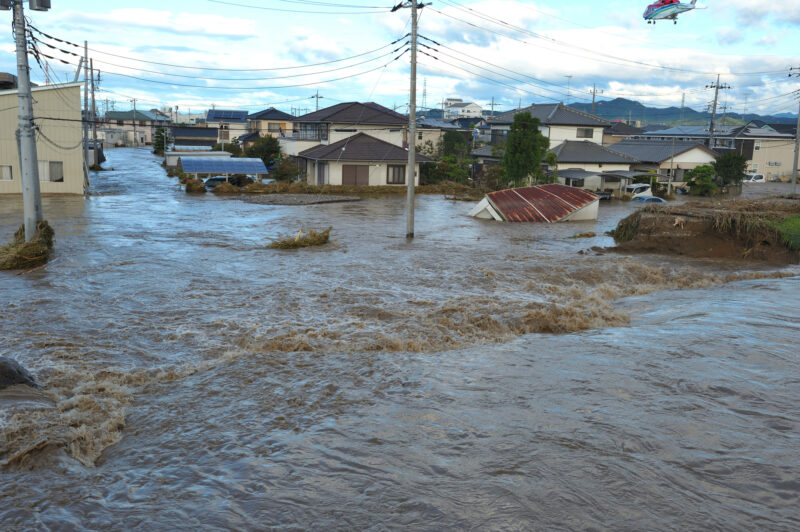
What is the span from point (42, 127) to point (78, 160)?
210 centimetres

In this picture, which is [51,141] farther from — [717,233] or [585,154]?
[585,154]

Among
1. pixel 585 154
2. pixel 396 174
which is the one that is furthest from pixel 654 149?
pixel 396 174

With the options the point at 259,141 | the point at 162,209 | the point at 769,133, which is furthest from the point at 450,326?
the point at 769,133

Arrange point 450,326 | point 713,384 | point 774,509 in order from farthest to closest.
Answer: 1. point 450,326
2. point 713,384
3. point 774,509

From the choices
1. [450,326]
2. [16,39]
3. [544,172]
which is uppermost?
[16,39]

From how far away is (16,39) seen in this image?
1606 centimetres

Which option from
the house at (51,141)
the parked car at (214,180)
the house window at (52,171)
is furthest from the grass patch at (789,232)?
the parked car at (214,180)

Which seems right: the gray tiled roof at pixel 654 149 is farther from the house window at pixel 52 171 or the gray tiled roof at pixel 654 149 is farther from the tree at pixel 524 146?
the house window at pixel 52 171

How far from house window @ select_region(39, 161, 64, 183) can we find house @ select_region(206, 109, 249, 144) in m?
43.7

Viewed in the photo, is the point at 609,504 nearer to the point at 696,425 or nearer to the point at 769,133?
the point at 696,425

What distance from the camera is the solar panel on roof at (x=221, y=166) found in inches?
1524

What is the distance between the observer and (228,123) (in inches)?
3248

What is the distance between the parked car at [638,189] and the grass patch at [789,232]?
22.9 metres

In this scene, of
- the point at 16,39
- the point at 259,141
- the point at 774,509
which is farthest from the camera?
the point at 259,141
